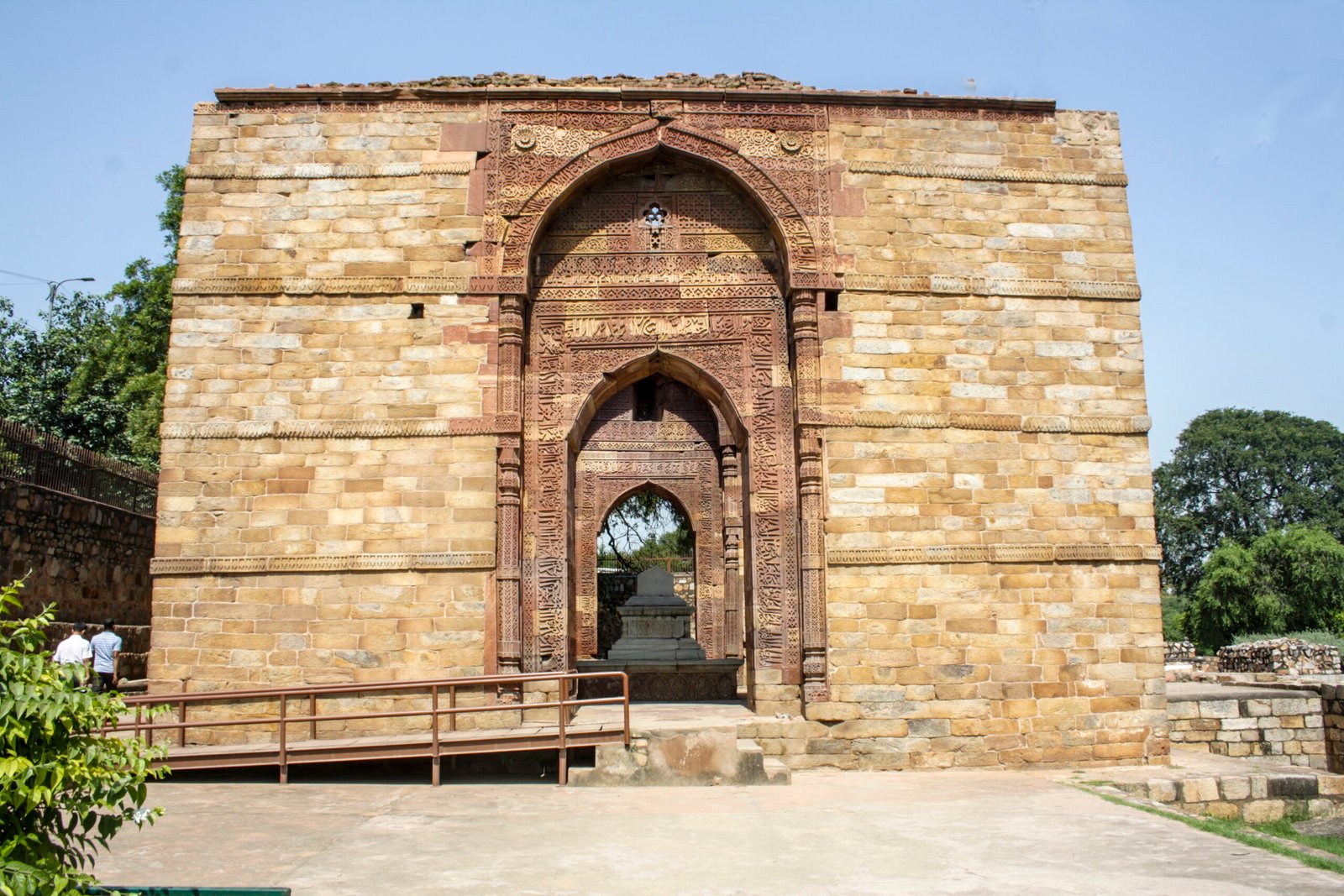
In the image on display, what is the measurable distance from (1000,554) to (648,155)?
16.7 feet

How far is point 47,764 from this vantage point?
290 centimetres

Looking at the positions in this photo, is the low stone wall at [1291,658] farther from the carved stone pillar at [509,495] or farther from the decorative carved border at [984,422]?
the carved stone pillar at [509,495]

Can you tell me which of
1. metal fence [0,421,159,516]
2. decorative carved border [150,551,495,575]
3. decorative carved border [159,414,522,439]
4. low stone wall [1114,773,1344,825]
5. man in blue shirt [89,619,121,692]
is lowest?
low stone wall [1114,773,1344,825]

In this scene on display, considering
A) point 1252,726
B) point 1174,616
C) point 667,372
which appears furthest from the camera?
point 1174,616

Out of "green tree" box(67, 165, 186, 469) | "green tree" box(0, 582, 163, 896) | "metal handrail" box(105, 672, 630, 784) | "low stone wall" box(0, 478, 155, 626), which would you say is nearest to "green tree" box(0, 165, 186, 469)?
"green tree" box(67, 165, 186, 469)

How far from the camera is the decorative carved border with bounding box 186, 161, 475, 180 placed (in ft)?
31.6

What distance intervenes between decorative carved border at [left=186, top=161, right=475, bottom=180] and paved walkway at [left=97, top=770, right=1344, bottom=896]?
550cm

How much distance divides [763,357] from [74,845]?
6.83 metres

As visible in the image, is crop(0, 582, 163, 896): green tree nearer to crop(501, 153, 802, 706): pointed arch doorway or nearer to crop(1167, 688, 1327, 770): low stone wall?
crop(501, 153, 802, 706): pointed arch doorway

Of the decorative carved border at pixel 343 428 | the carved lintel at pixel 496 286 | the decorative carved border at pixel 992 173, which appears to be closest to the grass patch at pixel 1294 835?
the decorative carved border at pixel 992 173

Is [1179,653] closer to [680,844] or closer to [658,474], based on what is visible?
[658,474]

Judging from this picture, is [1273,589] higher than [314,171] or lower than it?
lower

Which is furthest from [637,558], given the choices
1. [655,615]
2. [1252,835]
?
[1252,835]

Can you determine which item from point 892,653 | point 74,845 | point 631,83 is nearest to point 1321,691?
point 892,653
